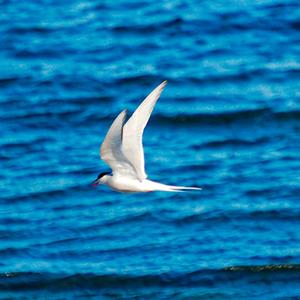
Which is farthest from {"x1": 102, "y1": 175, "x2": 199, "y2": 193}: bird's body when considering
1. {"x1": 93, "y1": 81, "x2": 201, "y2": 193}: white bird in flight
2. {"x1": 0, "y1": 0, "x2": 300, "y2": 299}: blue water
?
{"x1": 0, "y1": 0, "x2": 300, "y2": 299}: blue water

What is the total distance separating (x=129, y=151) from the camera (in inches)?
407

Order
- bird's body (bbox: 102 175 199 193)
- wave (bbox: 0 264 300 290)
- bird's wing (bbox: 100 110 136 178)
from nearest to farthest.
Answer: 1. bird's wing (bbox: 100 110 136 178)
2. bird's body (bbox: 102 175 199 193)
3. wave (bbox: 0 264 300 290)

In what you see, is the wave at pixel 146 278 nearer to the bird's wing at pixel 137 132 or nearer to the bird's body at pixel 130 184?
the bird's body at pixel 130 184

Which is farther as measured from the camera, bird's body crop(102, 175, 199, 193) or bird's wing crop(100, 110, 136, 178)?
bird's body crop(102, 175, 199, 193)

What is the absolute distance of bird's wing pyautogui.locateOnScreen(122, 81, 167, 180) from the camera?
988 centimetres

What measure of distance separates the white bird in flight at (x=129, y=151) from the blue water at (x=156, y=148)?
1421 millimetres

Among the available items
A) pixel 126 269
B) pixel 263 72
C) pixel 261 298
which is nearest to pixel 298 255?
pixel 261 298

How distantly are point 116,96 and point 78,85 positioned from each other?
2.25 feet

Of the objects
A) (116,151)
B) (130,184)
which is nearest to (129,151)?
(116,151)

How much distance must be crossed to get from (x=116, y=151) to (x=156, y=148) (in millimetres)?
4936

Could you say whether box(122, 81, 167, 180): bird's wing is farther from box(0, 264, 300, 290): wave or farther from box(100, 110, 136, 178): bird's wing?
box(0, 264, 300, 290): wave

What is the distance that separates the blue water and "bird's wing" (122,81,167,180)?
1.73m

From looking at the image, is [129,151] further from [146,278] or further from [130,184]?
[146,278]

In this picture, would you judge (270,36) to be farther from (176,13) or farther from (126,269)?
(126,269)
